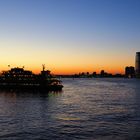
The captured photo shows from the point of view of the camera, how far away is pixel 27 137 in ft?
127

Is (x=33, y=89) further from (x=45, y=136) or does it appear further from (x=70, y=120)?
(x=45, y=136)

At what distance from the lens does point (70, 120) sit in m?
52.1

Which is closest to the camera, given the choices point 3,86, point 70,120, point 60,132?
point 60,132

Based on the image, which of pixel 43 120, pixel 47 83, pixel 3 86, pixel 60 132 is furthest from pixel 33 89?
pixel 60 132

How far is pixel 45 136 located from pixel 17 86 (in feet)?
395

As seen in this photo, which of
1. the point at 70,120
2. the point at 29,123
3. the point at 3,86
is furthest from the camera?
the point at 3,86

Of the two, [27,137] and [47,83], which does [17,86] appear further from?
[27,137]

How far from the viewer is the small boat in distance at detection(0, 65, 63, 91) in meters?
150

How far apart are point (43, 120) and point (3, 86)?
113 m

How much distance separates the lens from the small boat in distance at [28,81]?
492 ft

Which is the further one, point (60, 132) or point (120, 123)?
point (120, 123)

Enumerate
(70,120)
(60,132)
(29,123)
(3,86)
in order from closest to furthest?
1. (60,132)
2. (29,123)
3. (70,120)
4. (3,86)

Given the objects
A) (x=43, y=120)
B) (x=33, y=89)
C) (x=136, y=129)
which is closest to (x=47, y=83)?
(x=33, y=89)

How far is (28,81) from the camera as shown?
15812 centimetres
